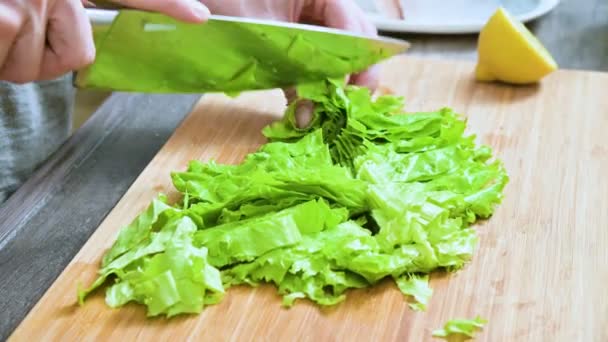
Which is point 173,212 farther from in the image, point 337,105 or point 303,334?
point 337,105

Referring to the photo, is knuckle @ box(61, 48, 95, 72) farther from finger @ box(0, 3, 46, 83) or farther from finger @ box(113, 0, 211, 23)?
finger @ box(113, 0, 211, 23)

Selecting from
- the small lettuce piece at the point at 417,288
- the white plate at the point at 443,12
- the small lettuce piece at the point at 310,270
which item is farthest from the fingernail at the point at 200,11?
the white plate at the point at 443,12

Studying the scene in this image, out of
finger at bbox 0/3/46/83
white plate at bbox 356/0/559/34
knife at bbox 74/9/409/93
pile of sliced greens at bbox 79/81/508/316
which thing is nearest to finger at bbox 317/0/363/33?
knife at bbox 74/9/409/93

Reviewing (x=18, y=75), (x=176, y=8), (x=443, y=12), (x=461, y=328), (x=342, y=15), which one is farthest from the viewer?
(x=443, y=12)

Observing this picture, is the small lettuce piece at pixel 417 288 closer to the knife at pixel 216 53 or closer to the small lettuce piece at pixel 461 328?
the small lettuce piece at pixel 461 328

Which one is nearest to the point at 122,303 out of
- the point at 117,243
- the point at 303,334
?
the point at 117,243

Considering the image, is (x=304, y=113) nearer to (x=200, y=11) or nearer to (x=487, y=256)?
(x=200, y=11)

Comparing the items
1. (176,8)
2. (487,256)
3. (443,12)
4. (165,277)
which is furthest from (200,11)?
(443,12)
